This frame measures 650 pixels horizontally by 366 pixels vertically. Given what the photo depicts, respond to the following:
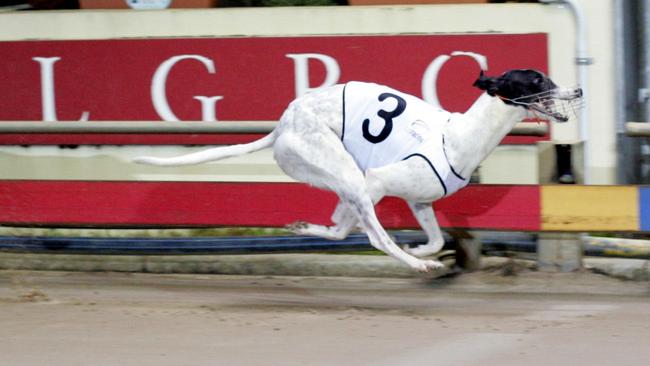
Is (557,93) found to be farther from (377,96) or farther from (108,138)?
(108,138)

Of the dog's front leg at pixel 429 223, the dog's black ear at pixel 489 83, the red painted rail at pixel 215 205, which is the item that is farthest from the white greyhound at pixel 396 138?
the red painted rail at pixel 215 205

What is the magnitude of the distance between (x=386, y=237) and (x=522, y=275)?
1368 mm

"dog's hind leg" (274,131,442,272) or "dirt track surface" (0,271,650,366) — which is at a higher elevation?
"dog's hind leg" (274,131,442,272)

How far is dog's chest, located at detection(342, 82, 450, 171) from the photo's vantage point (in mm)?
5891

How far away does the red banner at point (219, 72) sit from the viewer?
7688 mm

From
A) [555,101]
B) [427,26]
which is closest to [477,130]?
[555,101]

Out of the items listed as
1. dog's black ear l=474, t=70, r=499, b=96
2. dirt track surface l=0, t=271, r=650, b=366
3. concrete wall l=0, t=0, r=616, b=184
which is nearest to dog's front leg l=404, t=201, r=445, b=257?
dirt track surface l=0, t=271, r=650, b=366

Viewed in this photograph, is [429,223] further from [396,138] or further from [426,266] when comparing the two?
[396,138]

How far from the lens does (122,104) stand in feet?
26.8

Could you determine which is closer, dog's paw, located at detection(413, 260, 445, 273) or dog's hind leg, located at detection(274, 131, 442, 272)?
dog's paw, located at detection(413, 260, 445, 273)

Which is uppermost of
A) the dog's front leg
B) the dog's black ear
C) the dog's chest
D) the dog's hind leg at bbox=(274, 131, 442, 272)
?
the dog's black ear

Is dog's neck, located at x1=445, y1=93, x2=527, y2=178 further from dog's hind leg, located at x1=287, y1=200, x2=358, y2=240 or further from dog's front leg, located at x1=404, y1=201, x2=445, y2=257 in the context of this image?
dog's hind leg, located at x1=287, y1=200, x2=358, y2=240

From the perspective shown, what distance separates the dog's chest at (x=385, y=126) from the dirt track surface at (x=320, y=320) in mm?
800

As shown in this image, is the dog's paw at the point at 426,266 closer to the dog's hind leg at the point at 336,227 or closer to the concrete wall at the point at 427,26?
the dog's hind leg at the point at 336,227
